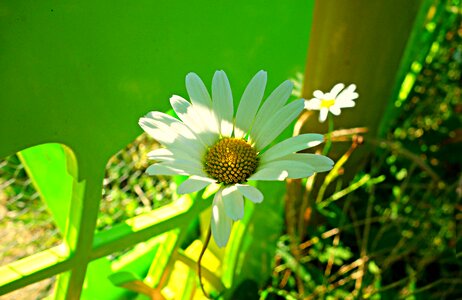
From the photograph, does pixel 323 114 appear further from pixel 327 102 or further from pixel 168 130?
pixel 168 130

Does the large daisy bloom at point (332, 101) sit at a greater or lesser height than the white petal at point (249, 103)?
greater

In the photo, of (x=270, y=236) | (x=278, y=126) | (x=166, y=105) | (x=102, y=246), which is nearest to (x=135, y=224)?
(x=102, y=246)

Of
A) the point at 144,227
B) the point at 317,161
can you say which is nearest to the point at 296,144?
the point at 317,161

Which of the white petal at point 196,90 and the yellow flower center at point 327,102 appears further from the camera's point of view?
the yellow flower center at point 327,102

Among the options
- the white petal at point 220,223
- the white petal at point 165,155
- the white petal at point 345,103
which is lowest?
the white petal at point 220,223

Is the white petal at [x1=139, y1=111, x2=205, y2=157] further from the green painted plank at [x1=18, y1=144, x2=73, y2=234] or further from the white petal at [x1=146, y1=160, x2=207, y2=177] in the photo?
the green painted plank at [x1=18, y1=144, x2=73, y2=234]

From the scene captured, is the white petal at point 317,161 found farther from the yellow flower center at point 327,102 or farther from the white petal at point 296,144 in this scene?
the yellow flower center at point 327,102

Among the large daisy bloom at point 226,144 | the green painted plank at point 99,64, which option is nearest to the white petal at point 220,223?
the large daisy bloom at point 226,144
